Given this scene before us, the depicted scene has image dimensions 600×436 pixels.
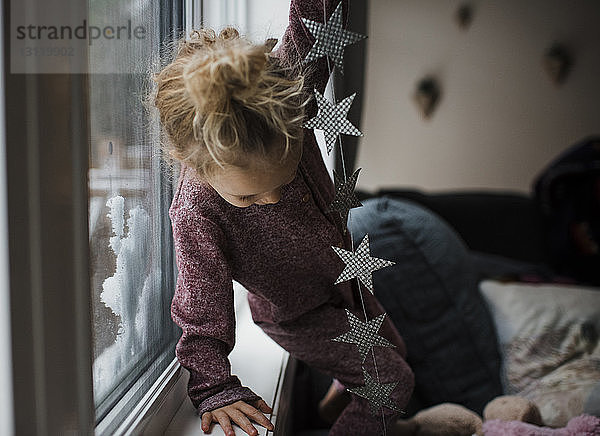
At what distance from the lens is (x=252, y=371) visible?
38.7 inches

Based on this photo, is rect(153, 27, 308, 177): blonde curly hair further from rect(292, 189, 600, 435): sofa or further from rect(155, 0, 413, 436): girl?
rect(292, 189, 600, 435): sofa

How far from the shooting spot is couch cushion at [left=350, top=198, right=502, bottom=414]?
4.09ft

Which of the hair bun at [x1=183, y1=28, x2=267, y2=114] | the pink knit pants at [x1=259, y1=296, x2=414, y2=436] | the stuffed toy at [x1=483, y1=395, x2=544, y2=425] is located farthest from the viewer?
the stuffed toy at [x1=483, y1=395, x2=544, y2=425]

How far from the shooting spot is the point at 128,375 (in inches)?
28.0

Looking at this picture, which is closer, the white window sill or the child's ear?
the child's ear

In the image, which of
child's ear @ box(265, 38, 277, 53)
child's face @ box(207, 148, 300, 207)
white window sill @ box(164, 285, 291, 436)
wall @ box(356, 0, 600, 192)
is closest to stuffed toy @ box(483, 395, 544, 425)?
white window sill @ box(164, 285, 291, 436)

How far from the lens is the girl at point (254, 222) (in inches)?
23.0

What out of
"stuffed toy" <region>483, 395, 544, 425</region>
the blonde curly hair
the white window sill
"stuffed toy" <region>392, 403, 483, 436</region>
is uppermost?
the blonde curly hair

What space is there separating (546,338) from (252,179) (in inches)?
37.2

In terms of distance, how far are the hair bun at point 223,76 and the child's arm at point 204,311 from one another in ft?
0.68

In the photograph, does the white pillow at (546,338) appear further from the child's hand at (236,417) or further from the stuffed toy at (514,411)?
the child's hand at (236,417)

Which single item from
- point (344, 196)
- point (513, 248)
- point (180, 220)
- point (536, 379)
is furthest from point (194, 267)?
point (513, 248)

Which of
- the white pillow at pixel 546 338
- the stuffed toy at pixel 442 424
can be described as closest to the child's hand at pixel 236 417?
the stuffed toy at pixel 442 424

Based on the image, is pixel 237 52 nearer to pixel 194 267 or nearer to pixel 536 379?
pixel 194 267
